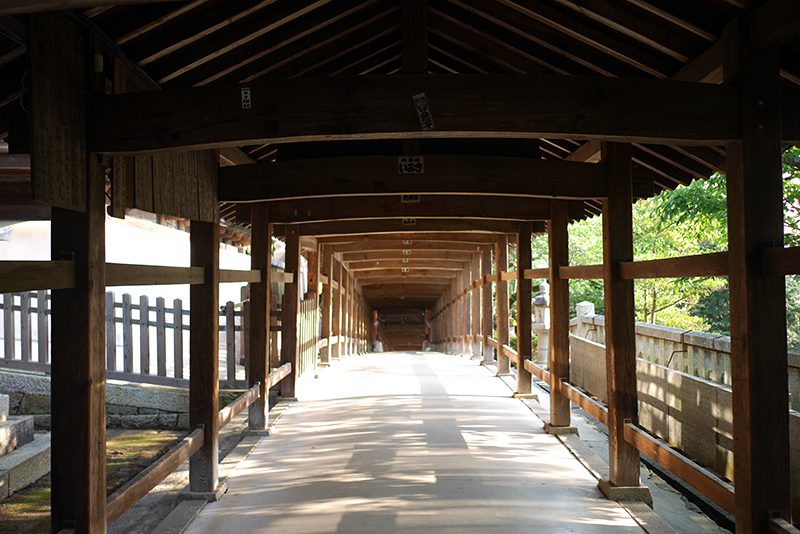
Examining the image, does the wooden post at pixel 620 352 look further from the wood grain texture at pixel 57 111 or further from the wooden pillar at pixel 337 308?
the wooden pillar at pixel 337 308

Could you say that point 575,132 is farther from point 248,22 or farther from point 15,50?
point 15,50

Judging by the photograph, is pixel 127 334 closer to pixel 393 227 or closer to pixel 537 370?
pixel 393 227

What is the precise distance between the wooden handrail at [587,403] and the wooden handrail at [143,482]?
3032 millimetres

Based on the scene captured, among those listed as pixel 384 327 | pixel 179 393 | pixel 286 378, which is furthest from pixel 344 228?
pixel 384 327

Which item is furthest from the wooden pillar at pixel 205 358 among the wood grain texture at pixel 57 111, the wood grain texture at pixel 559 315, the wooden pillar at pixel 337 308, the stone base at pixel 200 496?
the wooden pillar at pixel 337 308

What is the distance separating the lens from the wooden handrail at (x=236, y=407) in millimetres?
5359

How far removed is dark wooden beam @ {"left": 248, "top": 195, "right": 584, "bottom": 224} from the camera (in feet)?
24.6

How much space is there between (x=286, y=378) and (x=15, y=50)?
20.5ft

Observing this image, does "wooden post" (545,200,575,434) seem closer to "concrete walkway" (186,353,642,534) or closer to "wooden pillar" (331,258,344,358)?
"concrete walkway" (186,353,642,534)

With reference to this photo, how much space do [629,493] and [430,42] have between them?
3.68 m

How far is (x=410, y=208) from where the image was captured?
7.56 meters

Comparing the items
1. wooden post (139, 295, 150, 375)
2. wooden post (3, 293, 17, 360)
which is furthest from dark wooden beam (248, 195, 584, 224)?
wooden post (3, 293, 17, 360)

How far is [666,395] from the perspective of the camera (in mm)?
7383

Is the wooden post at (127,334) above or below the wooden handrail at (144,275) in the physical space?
below
